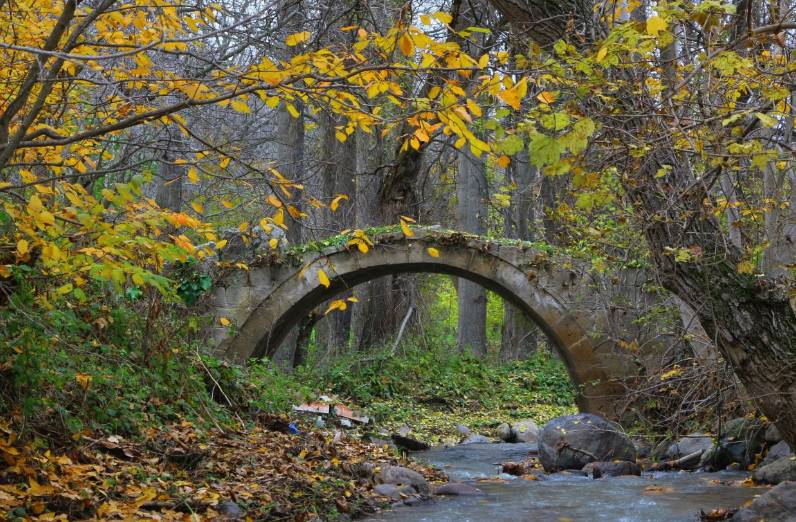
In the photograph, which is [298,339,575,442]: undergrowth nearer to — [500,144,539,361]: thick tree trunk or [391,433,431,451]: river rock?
[391,433,431,451]: river rock

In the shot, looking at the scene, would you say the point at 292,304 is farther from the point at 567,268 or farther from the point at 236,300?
the point at 567,268

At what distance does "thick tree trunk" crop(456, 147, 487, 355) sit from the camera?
18.0m

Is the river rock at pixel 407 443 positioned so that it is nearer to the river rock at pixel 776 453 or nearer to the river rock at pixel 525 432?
the river rock at pixel 525 432

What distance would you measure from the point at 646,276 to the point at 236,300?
546cm

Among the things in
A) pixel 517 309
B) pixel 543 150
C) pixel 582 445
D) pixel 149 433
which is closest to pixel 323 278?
→ pixel 543 150

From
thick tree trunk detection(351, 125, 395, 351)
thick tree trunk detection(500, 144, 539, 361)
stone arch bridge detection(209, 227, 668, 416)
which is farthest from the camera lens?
thick tree trunk detection(500, 144, 539, 361)

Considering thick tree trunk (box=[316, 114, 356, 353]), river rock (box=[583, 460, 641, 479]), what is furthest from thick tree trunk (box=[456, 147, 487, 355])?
river rock (box=[583, 460, 641, 479])

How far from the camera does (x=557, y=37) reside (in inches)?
216

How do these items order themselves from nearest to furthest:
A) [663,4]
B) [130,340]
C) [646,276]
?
[663,4] < [130,340] < [646,276]

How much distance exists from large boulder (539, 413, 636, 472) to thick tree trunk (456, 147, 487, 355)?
8.28m

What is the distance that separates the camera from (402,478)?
7266 mm

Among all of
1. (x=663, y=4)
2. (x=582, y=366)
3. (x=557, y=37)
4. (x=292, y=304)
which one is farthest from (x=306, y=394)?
(x=663, y=4)

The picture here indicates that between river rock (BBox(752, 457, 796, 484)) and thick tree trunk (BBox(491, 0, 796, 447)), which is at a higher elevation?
thick tree trunk (BBox(491, 0, 796, 447))

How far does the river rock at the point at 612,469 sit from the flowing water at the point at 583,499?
0.13 metres
